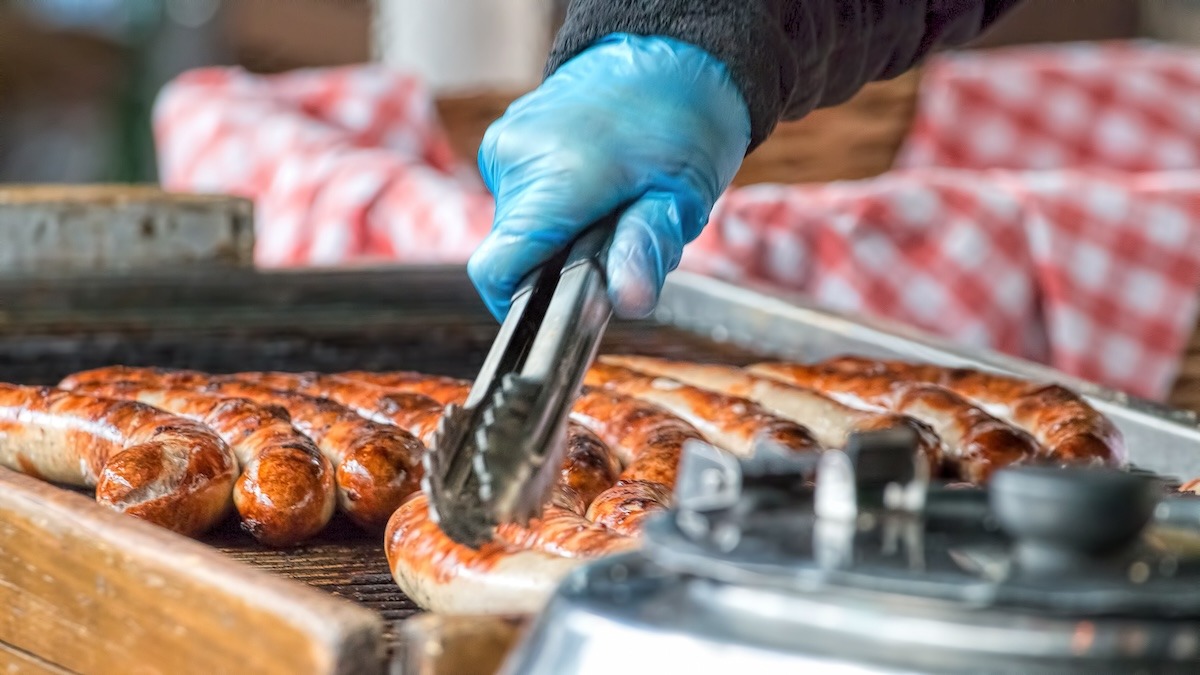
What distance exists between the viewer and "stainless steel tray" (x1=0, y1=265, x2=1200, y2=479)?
382cm

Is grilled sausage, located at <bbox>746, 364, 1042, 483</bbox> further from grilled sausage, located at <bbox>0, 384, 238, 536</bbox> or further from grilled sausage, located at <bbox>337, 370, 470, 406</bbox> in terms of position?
grilled sausage, located at <bbox>0, 384, 238, 536</bbox>

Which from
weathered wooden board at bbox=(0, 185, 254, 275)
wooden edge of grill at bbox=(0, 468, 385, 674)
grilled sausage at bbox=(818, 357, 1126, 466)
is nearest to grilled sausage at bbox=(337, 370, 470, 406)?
grilled sausage at bbox=(818, 357, 1126, 466)

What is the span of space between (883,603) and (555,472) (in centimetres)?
64

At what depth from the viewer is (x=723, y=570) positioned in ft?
3.46

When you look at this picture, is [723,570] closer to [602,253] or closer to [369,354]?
[602,253]

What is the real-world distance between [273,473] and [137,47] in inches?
590

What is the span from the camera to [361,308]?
4371 millimetres

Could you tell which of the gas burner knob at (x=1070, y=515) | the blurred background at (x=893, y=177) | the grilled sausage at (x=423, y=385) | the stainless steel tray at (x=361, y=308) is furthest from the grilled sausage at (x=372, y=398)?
the blurred background at (x=893, y=177)

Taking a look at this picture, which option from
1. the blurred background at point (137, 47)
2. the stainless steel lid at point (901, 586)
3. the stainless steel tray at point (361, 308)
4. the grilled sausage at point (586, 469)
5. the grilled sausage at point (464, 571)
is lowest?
the blurred background at point (137, 47)

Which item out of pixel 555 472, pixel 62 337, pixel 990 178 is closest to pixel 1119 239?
pixel 990 178

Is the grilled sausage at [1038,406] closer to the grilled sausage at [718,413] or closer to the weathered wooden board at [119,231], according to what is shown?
the grilled sausage at [718,413]

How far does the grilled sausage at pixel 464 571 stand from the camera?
1626mm

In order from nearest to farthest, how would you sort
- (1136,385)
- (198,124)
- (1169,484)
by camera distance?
(1169,484)
(1136,385)
(198,124)

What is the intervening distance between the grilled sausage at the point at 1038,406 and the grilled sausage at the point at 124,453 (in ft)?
4.55
